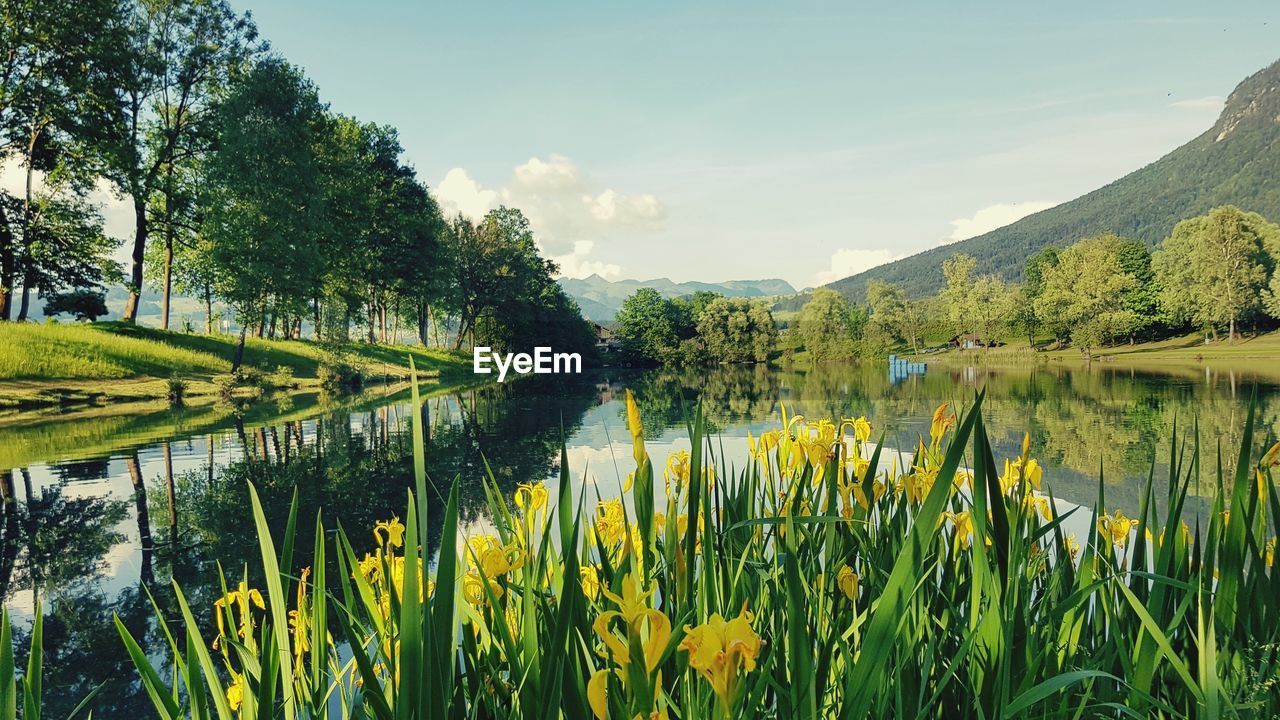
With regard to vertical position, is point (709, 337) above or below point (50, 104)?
below

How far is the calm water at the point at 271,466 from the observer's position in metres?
4.55

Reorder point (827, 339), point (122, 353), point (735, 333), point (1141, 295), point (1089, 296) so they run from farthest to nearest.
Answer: point (827, 339) < point (735, 333) < point (1141, 295) < point (1089, 296) < point (122, 353)

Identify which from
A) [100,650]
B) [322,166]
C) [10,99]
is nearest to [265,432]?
[100,650]

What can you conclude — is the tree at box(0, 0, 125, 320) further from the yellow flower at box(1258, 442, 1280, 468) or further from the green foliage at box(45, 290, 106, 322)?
the yellow flower at box(1258, 442, 1280, 468)

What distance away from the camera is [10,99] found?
20750 mm

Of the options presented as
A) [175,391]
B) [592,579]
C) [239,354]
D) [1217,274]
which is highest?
[1217,274]

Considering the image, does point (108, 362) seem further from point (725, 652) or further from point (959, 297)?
point (959, 297)

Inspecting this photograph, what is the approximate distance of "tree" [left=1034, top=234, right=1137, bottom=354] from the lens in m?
47.4

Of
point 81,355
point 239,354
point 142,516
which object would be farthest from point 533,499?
point 239,354

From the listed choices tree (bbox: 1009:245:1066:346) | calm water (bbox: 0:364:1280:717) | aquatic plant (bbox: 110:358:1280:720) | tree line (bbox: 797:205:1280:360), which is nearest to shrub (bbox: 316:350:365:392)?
calm water (bbox: 0:364:1280:717)

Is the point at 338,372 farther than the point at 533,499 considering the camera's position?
Yes

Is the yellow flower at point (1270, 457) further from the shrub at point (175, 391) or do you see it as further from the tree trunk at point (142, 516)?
the shrub at point (175, 391)

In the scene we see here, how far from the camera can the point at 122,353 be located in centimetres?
2067

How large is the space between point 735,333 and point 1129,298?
29.9m
